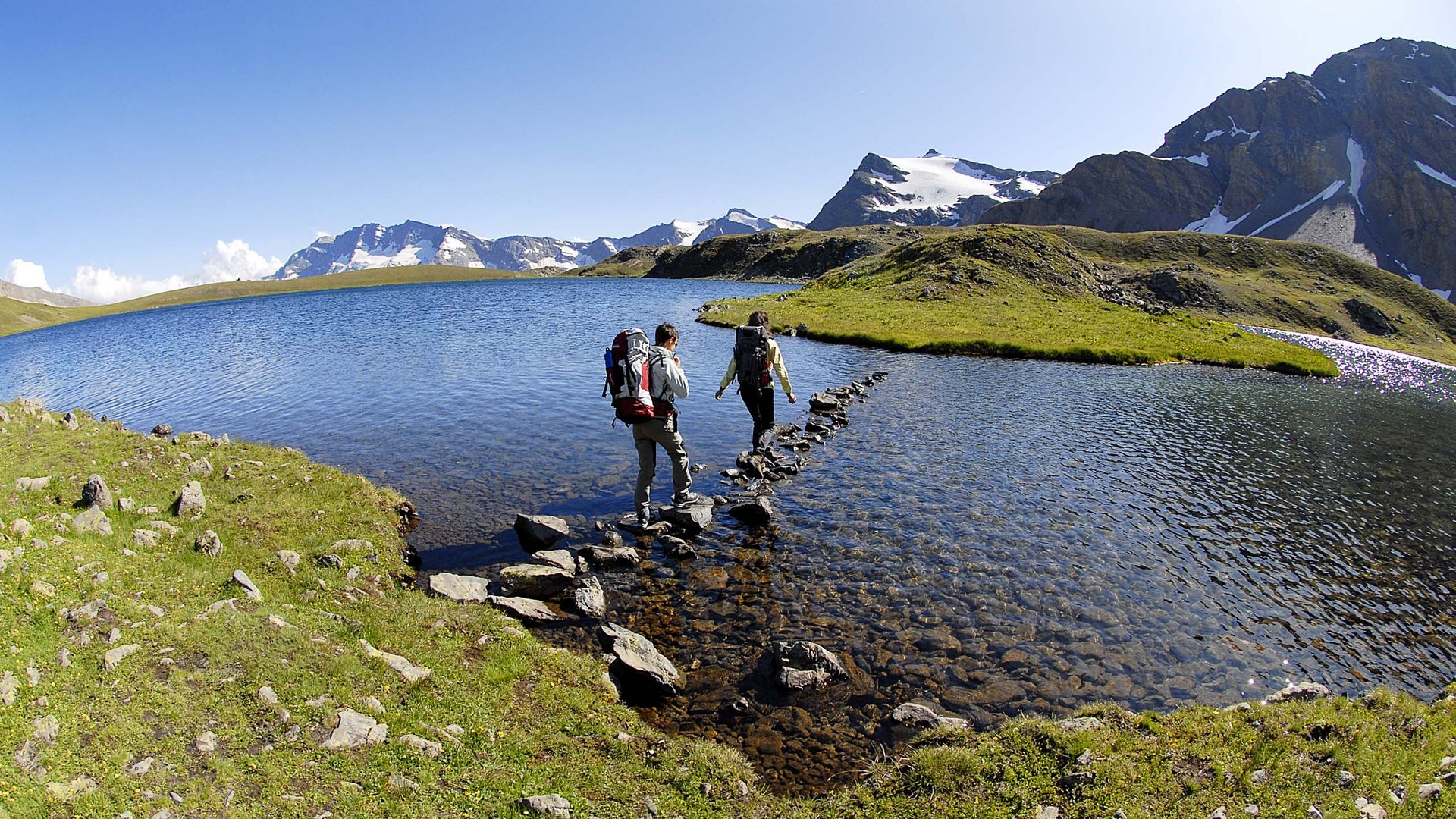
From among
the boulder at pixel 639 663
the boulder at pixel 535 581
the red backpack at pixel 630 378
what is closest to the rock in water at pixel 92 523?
the boulder at pixel 535 581

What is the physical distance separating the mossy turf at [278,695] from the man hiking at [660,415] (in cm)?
580

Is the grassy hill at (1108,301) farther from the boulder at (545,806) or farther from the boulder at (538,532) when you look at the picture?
the boulder at (545,806)

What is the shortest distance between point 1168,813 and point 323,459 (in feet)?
87.5

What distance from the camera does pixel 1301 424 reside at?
32.7 meters

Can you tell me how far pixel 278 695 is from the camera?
839 cm

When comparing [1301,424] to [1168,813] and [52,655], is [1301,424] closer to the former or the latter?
[1168,813]

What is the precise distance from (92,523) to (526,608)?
331 inches

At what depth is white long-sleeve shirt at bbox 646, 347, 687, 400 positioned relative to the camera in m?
17.0

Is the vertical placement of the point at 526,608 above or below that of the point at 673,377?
below

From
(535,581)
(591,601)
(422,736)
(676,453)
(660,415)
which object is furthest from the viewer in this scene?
(676,453)

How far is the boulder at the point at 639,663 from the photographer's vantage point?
10883 millimetres

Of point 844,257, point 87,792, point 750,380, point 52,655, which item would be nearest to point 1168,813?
point 87,792

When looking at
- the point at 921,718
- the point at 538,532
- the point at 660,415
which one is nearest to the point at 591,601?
the point at 538,532

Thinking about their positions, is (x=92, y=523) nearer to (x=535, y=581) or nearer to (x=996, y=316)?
(x=535, y=581)
